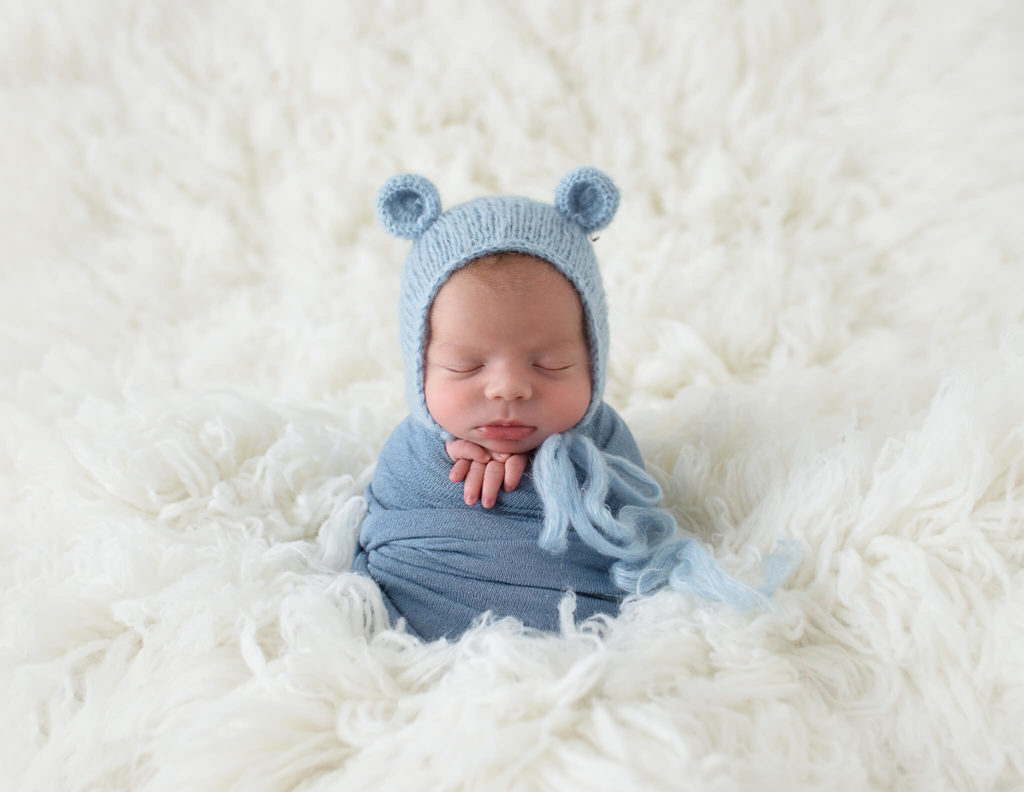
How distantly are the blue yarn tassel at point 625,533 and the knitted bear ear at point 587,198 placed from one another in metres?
0.25

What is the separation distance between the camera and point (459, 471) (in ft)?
3.32

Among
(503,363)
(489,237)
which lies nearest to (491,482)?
(503,363)

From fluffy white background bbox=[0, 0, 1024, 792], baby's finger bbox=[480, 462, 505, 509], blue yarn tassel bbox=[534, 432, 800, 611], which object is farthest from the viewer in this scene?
baby's finger bbox=[480, 462, 505, 509]

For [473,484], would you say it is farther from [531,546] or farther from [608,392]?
[608,392]

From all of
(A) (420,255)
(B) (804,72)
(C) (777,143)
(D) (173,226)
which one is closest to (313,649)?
(A) (420,255)

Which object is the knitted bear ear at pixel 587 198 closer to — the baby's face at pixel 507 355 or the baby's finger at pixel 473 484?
the baby's face at pixel 507 355

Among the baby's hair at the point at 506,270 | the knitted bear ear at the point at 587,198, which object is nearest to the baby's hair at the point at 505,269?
the baby's hair at the point at 506,270

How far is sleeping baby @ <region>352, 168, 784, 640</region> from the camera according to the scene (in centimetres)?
94

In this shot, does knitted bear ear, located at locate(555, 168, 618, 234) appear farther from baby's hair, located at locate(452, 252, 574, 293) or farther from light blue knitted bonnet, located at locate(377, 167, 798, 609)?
baby's hair, located at locate(452, 252, 574, 293)

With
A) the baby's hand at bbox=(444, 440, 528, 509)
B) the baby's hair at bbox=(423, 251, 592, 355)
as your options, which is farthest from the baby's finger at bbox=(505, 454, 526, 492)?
the baby's hair at bbox=(423, 251, 592, 355)

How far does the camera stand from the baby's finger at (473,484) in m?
0.99

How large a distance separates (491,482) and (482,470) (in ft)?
0.08

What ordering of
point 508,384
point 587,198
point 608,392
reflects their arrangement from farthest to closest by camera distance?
1. point 608,392
2. point 587,198
3. point 508,384

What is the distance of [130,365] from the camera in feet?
4.99
